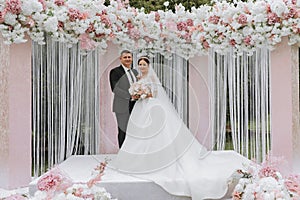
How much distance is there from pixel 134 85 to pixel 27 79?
1.47 metres

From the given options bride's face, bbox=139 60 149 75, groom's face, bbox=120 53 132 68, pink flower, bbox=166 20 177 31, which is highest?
pink flower, bbox=166 20 177 31

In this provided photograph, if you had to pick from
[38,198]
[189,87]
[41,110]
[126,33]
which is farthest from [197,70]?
[38,198]

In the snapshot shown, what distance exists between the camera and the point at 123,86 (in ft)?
23.0

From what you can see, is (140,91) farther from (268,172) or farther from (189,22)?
(268,172)

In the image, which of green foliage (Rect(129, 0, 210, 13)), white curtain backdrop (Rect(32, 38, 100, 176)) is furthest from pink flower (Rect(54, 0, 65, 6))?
green foliage (Rect(129, 0, 210, 13))

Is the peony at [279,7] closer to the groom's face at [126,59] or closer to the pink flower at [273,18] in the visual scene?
the pink flower at [273,18]

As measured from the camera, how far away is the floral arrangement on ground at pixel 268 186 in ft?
12.4

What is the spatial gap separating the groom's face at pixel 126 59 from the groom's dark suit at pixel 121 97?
96 mm

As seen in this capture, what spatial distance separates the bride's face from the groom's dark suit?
619 mm

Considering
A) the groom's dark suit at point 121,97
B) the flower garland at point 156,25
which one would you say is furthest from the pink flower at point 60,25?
the groom's dark suit at point 121,97

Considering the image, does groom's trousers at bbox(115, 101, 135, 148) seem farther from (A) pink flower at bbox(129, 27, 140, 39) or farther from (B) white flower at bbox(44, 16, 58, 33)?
(B) white flower at bbox(44, 16, 58, 33)

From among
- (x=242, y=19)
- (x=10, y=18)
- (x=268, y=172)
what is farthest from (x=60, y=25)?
(x=268, y=172)

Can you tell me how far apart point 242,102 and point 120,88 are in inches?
74.8

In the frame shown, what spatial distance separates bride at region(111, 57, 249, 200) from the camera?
5117 millimetres
